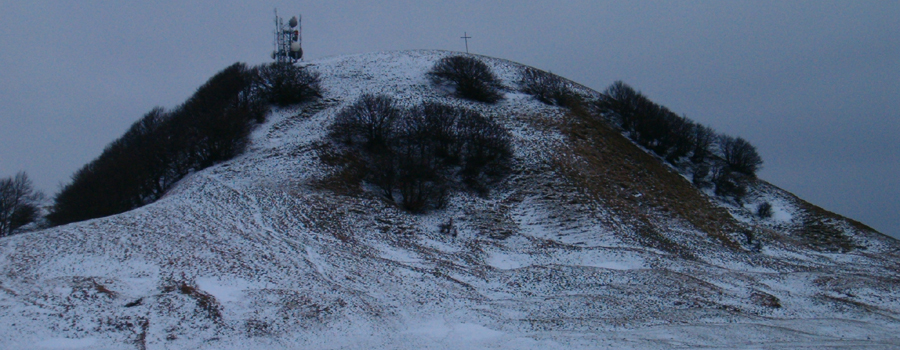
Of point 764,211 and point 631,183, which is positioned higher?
point 631,183

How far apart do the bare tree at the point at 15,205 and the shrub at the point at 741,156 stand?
44.6 metres

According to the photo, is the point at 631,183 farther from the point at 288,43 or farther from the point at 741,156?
the point at 288,43

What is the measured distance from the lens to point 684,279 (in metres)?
18.8

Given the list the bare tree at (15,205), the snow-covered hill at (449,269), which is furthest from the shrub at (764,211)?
the bare tree at (15,205)

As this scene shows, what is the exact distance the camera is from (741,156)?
38875 mm

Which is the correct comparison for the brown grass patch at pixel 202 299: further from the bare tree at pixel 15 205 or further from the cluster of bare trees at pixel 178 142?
the bare tree at pixel 15 205

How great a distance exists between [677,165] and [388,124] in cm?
1963

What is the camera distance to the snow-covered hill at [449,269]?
13.1 metres

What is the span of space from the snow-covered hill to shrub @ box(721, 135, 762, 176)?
217 inches

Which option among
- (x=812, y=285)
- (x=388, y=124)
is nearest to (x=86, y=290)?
(x=388, y=124)

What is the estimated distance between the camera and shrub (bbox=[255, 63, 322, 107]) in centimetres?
3675

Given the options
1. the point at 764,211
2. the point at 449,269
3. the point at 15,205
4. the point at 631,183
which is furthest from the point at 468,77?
the point at 15,205

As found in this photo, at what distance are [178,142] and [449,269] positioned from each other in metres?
19.7

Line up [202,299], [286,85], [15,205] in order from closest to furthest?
1. [202,299]
2. [15,205]
3. [286,85]
